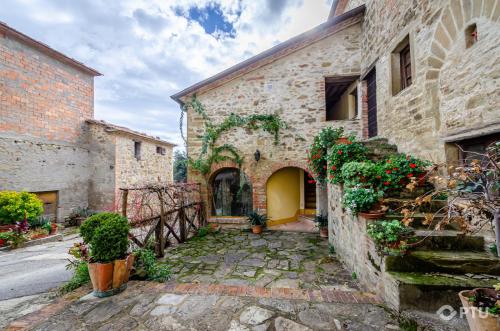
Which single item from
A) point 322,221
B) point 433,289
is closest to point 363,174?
point 433,289

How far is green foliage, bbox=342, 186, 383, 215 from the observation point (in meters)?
3.16

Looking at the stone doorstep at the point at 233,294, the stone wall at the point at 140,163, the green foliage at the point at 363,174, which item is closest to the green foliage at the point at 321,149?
the green foliage at the point at 363,174

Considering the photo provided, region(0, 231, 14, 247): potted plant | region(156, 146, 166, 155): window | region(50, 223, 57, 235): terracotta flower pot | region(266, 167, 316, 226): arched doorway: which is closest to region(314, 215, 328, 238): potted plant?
region(266, 167, 316, 226): arched doorway

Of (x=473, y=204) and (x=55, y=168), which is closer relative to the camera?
(x=473, y=204)

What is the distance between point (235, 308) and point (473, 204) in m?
2.76

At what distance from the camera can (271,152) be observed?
7.14 metres

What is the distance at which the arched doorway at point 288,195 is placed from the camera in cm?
745

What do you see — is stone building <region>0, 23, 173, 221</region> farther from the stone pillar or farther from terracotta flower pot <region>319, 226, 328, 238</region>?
terracotta flower pot <region>319, 226, 328, 238</region>

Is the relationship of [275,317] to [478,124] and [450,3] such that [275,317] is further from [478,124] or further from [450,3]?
[450,3]

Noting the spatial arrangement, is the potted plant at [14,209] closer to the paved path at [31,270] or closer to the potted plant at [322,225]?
the paved path at [31,270]

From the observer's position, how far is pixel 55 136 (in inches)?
338

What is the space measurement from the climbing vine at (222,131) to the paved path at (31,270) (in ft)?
14.1

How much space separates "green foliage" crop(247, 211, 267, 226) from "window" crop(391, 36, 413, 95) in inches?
208

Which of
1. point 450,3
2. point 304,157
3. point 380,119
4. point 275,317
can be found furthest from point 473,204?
point 304,157
